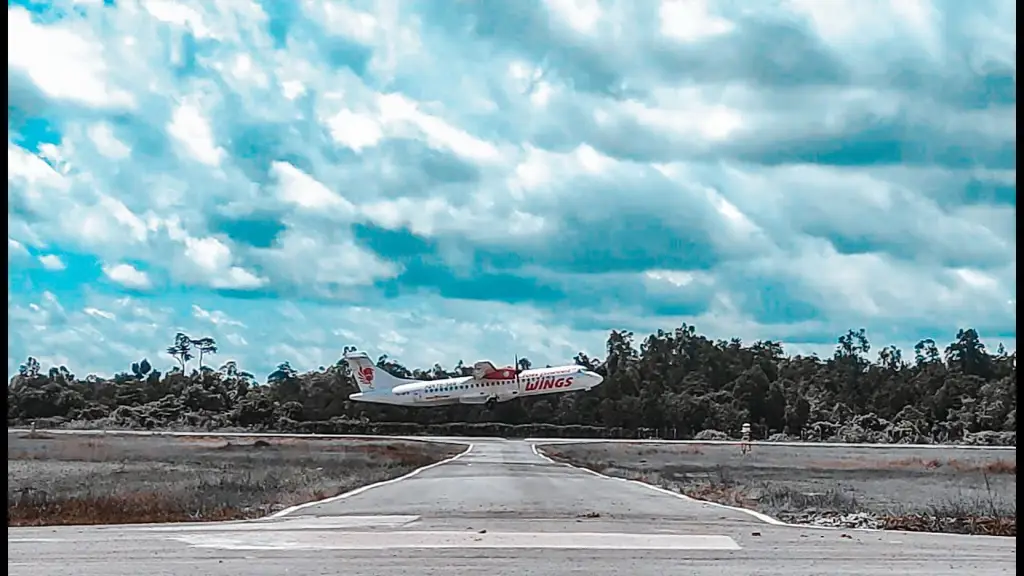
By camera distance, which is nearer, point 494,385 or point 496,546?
point 496,546

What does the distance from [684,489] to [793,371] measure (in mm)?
108225

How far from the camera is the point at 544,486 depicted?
31172mm

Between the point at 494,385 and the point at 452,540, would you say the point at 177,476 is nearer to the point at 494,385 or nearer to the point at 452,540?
the point at 452,540

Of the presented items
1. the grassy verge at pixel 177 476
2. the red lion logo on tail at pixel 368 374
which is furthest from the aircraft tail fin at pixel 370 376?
the grassy verge at pixel 177 476

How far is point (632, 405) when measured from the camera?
11362cm

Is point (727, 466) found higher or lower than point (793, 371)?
lower

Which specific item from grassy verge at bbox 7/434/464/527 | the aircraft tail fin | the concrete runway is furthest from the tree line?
the concrete runway

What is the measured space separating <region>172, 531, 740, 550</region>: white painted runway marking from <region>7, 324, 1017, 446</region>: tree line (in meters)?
77.7

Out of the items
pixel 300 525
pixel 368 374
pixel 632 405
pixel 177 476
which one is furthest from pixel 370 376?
pixel 300 525

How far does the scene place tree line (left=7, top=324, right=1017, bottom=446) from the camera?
101 meters

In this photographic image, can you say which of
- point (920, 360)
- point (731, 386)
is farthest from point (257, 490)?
point (920, 360)

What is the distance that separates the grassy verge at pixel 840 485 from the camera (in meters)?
21.5

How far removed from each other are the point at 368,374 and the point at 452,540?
86274mm

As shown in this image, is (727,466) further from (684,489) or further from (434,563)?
(434,563)
